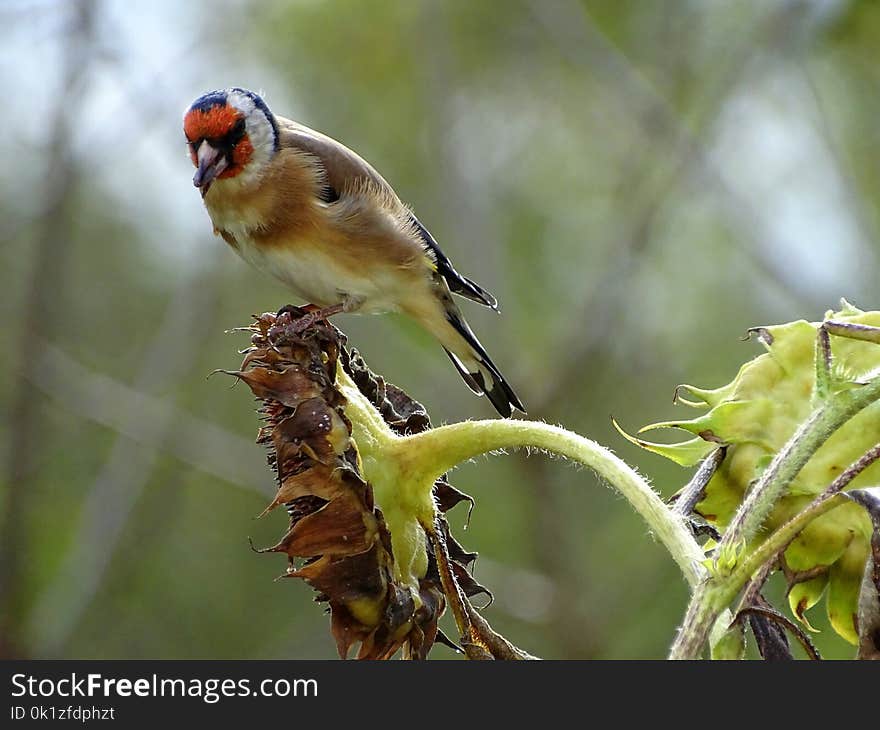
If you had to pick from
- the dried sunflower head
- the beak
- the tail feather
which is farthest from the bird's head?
the dried sunflower head

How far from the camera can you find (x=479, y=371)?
12.9 feet

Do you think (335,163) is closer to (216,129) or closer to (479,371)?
(216,129)

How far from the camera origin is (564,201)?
11.8 metres

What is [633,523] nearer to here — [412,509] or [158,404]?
[158,404]

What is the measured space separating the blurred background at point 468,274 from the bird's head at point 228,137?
2.13 metres

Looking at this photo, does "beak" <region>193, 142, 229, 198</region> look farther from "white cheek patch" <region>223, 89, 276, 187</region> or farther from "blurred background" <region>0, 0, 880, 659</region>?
"blurred background" <region>0, 0, 880, 659</region>

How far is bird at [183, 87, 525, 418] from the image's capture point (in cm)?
353

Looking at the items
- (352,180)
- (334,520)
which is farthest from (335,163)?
(334,520)

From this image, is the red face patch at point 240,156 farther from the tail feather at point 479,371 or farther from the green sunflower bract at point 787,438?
the green sunflower bract at point 787,438

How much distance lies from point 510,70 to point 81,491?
511cm

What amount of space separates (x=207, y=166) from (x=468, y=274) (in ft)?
12.1

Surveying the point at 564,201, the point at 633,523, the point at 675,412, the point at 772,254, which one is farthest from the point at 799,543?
the point at 564,201

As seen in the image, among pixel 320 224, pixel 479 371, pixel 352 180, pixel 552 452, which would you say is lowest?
pixel 552 452

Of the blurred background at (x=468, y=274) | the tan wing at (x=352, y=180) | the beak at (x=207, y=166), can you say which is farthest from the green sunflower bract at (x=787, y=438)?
the blurred background at (x=468, y=274)
